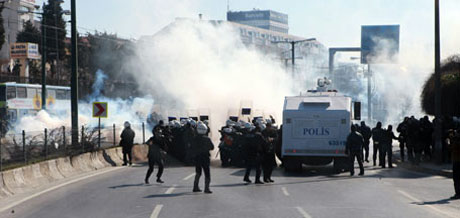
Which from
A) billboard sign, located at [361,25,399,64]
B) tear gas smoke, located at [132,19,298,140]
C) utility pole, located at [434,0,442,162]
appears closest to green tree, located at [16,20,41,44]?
tear gas smoke, located at [132,19,298,140]

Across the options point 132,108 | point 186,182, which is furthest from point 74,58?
point 132,108

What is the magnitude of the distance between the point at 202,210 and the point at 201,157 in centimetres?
358

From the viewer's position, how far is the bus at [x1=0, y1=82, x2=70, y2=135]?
4231 cm

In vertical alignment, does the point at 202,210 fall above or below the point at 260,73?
below

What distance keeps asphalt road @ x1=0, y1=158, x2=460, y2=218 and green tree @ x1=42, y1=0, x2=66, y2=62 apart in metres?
53.8

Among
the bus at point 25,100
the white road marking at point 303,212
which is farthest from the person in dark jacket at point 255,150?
the bus at point 25,100

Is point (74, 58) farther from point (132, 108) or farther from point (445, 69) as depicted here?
point (132, 108)

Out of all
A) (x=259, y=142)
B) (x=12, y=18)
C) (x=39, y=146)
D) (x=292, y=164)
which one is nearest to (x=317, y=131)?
(x=292, y=164)

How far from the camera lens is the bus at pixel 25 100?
42312mm

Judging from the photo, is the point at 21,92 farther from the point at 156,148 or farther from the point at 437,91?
the point at 437,91

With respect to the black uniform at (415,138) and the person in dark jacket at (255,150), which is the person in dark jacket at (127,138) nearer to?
the person in dark jacket at (255,150)

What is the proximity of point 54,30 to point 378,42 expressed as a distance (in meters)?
32.9

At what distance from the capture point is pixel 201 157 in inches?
669

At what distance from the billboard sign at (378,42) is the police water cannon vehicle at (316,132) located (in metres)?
45.0
